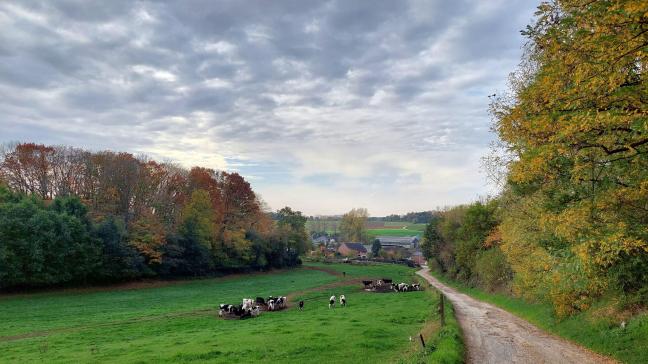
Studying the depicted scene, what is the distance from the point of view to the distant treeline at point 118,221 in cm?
4888

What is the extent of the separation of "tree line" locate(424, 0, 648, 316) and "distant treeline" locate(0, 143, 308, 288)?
51.4 metres

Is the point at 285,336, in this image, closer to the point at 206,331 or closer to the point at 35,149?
the point at 206,331

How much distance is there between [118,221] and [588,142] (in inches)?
2456

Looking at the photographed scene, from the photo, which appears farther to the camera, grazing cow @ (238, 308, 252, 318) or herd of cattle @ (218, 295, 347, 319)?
herd of cattle @ (218, 295, 347, 319)

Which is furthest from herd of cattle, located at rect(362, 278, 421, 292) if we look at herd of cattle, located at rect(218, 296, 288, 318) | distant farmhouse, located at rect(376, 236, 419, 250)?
distant farmhouse, located at rect(376, 236, 419, 250)

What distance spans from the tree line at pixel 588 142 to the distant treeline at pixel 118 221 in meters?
51.4

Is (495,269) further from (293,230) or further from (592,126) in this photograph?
(293,230)

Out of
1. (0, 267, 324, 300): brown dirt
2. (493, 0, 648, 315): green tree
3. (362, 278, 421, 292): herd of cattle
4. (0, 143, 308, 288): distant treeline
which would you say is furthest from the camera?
(362, 278, 421, 292): herd of cattle

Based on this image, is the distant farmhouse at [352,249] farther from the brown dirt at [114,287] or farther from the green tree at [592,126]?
the green tree at [592,126]

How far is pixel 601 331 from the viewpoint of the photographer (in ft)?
61.6

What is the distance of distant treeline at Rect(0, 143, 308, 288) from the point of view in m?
48.9

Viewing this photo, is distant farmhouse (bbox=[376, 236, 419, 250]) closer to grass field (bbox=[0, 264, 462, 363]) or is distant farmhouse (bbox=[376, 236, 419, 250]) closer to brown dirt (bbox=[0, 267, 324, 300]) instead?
brown dirt (bbox=[0, 267, 324, 300])

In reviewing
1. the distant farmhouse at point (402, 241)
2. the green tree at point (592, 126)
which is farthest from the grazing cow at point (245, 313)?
the distant farmhouse at point (402, 241)

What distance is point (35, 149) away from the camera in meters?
64.8
